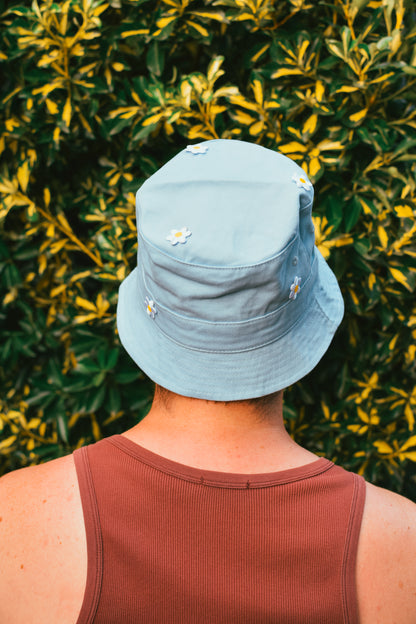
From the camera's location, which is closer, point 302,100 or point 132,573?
point 132,573

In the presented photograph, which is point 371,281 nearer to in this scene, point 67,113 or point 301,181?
point 301,181

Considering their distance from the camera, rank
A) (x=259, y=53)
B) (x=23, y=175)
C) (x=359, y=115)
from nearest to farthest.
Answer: (x=359, y=115)
(x=259, y=53)
(x=23, y=175)

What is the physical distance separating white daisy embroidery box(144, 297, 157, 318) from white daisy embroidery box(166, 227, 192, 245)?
0.54ft

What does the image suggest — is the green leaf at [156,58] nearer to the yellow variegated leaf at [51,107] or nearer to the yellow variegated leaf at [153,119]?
the yellow variegated leaf at [153,119]

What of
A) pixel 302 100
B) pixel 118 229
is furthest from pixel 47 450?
pixel 302 100

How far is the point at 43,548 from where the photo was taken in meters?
1.10

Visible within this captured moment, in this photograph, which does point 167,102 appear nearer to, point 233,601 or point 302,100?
point 302,100

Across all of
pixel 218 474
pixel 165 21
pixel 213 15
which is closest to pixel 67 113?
pixel 165 21

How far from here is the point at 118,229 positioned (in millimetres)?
1984

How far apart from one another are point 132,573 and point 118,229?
123 centimetres

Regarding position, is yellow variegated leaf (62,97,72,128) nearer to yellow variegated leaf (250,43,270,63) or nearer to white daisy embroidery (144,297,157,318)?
yellow variegated leaf (250,43,270,63)

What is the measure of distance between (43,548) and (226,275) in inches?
25.3

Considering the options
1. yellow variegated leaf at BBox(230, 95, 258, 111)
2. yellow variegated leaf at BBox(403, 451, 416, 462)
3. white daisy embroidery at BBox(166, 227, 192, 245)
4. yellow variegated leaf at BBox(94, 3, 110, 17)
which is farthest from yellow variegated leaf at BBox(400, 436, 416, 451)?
yellow variegated leaf at BBox(94, 3, 110, 17)

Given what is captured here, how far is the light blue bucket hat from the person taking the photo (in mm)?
1039
